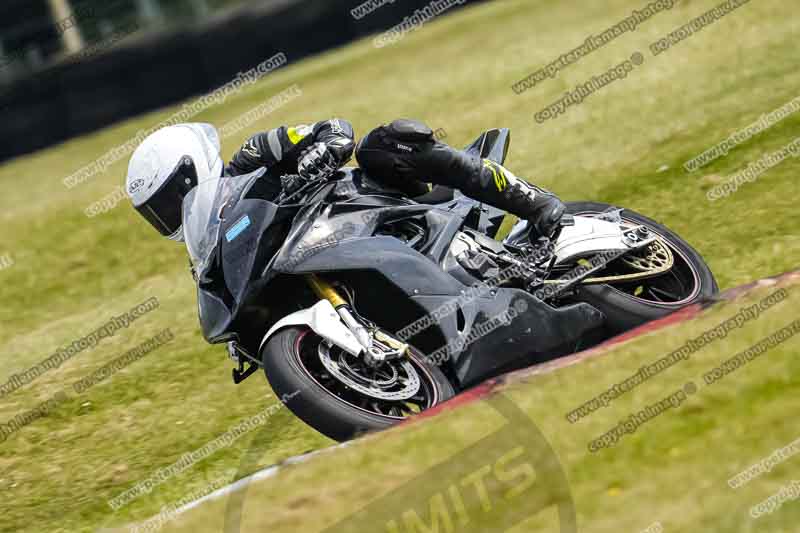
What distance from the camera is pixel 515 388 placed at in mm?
5270

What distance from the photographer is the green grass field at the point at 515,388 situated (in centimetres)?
464

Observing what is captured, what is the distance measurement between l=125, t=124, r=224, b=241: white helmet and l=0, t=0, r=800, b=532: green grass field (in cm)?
153

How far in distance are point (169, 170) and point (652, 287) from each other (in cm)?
274

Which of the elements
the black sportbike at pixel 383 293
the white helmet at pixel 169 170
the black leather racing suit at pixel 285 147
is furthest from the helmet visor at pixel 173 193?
the black leather racing suit at pixel 285 147

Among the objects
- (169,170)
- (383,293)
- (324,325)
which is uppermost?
(169,170)

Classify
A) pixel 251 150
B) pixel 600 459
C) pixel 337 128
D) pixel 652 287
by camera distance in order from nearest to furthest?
pixel 600 459 < pixel 337 128 < pixel 251 150 < pixel 652 287

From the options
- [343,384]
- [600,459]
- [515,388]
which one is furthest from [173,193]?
[600,459]

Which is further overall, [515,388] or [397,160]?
[397,160]

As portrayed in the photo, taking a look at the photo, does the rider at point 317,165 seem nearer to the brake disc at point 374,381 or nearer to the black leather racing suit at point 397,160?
the black leather racing suit at point 397,160

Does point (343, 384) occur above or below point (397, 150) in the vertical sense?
below

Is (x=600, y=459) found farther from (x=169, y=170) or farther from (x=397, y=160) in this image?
(x=169, y=170)

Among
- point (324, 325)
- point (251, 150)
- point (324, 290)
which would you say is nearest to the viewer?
point (324, 325)

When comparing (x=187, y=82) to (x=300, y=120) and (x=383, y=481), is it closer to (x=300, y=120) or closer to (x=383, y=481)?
(x=300, y=120)

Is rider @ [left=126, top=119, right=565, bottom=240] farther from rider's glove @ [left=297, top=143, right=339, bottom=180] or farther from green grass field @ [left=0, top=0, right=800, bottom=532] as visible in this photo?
green grass field @ [left=0, top=0, right=800, bottom=532]
